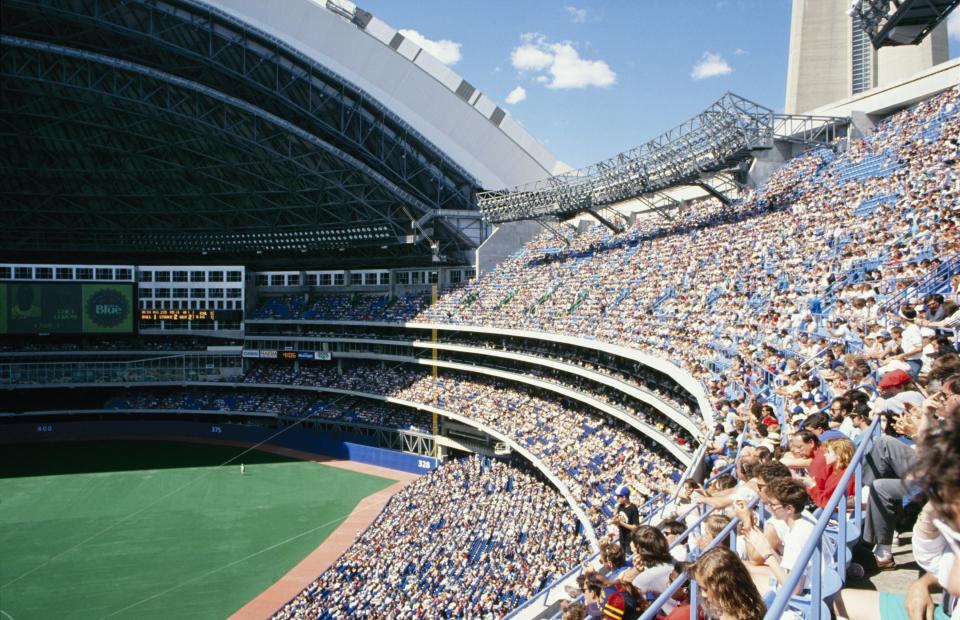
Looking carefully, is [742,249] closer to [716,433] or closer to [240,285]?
[716,433]

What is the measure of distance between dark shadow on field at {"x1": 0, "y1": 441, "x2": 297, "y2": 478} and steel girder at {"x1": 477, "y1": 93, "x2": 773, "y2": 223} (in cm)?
2705

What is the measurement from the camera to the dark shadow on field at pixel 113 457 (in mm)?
46062

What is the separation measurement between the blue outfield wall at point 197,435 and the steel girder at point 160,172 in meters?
18.3

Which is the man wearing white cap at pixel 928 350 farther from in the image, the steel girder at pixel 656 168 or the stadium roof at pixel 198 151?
the stadium roof at pixel 198 151

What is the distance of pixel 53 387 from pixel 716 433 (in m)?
60.5

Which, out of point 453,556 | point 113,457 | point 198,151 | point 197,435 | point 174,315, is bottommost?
point 453,556

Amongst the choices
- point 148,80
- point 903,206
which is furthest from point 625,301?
point 148,80

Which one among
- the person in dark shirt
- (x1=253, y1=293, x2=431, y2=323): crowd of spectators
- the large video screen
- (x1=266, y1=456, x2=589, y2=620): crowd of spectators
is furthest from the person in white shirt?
the large video screen

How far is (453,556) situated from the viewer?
2791 centimetres

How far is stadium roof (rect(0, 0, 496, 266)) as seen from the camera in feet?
147

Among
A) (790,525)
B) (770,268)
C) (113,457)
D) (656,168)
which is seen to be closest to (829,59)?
(656,168)

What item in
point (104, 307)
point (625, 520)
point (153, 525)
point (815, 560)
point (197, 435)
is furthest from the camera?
point (104, 307)

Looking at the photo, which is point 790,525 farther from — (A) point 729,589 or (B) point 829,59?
(B) point 829,59

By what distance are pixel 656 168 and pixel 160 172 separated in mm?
42052
